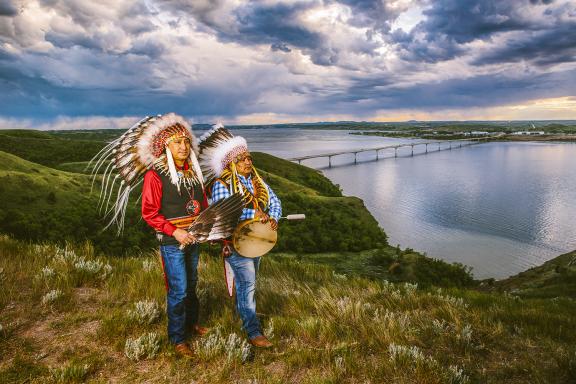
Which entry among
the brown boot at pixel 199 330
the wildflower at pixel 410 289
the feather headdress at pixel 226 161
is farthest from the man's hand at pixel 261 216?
the wildflower at pixel 410 289

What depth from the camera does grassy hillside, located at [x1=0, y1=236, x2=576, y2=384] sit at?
3.67 metres

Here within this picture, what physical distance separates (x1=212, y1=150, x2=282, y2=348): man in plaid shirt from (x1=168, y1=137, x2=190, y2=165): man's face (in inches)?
19.2

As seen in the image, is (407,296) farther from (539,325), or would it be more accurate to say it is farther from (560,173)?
(560,173)

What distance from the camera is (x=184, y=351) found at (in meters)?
3.95

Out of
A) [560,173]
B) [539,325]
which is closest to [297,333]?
[539,325]

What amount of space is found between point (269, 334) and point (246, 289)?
688 millimetres

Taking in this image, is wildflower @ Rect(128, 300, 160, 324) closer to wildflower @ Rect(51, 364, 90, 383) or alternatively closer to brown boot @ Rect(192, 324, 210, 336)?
brown boot @ Rect(192, 324, 210, 336)

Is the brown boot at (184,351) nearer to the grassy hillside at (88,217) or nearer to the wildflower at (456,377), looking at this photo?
the wildflower at (456,377)

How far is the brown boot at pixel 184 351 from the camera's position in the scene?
392 centimetres

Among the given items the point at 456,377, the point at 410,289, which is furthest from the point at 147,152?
the point at 410,289

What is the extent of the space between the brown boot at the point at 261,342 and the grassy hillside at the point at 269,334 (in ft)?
0.26

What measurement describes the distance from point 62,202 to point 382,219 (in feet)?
143

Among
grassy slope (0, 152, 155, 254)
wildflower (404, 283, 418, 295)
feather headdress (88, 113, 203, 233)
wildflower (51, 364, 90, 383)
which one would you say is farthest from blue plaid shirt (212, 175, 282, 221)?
grassy slope (0, 152, 155, 254)

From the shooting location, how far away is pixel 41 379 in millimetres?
3396
